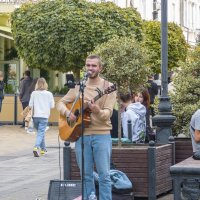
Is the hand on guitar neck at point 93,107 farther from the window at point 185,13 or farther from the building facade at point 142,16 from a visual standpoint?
the window at point 185,13

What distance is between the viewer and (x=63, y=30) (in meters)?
26.8

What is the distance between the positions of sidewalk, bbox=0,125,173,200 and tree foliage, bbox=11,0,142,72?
316 cm

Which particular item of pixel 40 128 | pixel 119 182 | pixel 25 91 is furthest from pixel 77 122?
pixel 25 91

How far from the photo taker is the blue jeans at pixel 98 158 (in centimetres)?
912

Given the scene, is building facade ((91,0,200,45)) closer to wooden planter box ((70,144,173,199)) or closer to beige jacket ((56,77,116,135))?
wooden planter box ((70,144,173,199))

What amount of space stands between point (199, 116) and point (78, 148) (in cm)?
141

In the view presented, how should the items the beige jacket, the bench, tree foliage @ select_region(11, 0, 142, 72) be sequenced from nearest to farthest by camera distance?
the bench → the beige jacket → tree foliage @ select_region(11, 0, 142, 72)

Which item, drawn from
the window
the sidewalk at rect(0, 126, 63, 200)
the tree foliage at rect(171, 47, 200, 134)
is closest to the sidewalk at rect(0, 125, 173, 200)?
the sidewalk at rect(0, 126, 63, 200)

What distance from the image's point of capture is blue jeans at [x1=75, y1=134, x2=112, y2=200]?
912 centimetres

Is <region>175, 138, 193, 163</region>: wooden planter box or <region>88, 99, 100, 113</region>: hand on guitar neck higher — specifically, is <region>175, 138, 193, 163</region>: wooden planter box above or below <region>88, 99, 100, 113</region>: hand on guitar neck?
below

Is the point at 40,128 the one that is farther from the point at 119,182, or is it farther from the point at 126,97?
the point at 119,182

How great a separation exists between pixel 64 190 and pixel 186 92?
3.31m

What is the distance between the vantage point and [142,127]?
525 inches

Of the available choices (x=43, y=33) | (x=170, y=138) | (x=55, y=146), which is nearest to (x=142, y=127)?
(x=170, y=138)
